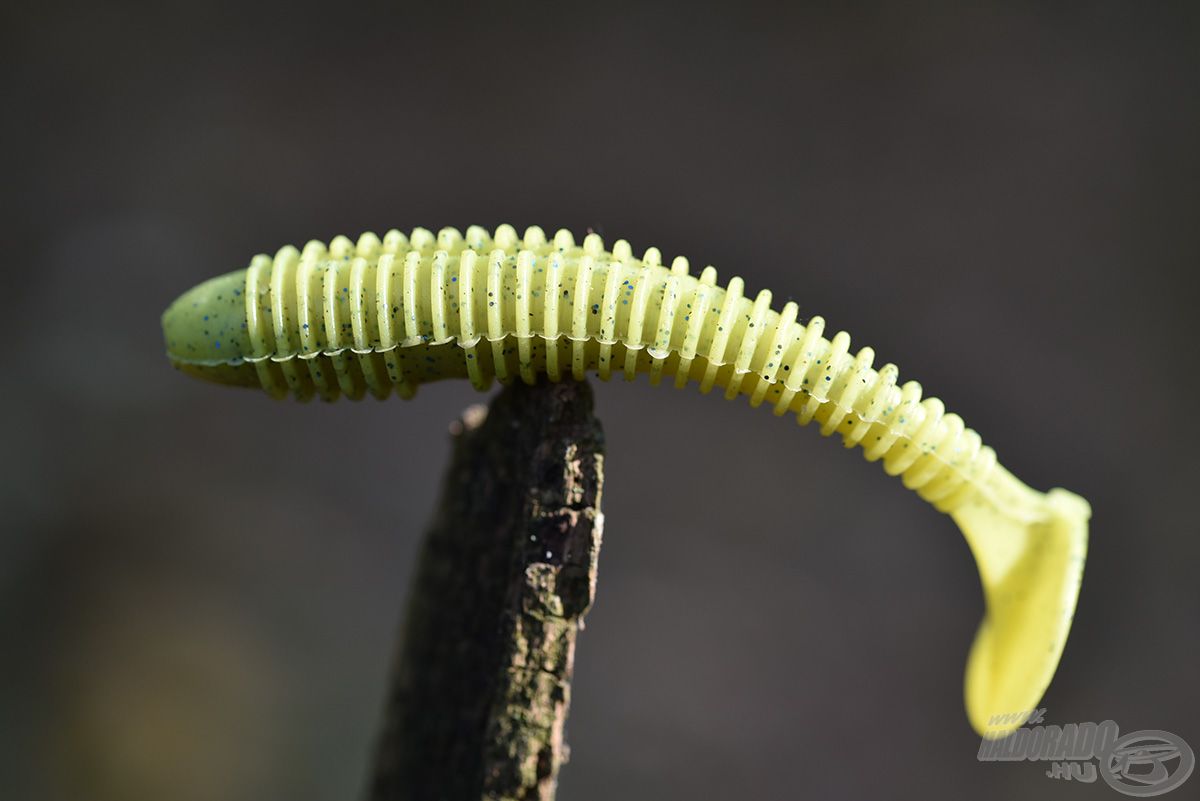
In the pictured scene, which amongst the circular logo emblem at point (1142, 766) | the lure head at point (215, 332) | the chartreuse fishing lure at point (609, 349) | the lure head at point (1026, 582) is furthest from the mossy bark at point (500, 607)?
the circular logo emblem at point (1142, 766)

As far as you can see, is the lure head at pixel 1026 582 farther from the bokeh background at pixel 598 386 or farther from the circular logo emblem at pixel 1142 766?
the bokeh background at pixel 598 386

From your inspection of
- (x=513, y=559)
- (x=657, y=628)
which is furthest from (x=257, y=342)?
(x=657, y=628)

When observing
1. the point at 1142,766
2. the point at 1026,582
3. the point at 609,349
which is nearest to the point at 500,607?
the point at 609,349

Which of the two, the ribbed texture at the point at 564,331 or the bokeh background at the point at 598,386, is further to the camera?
the bokeh background at the point at 598,386

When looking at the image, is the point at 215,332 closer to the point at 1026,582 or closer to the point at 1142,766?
the point at 1026,582

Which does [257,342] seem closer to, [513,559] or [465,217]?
[513,559]

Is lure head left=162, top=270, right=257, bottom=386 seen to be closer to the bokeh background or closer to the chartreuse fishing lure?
the chartreuse fishing lure
